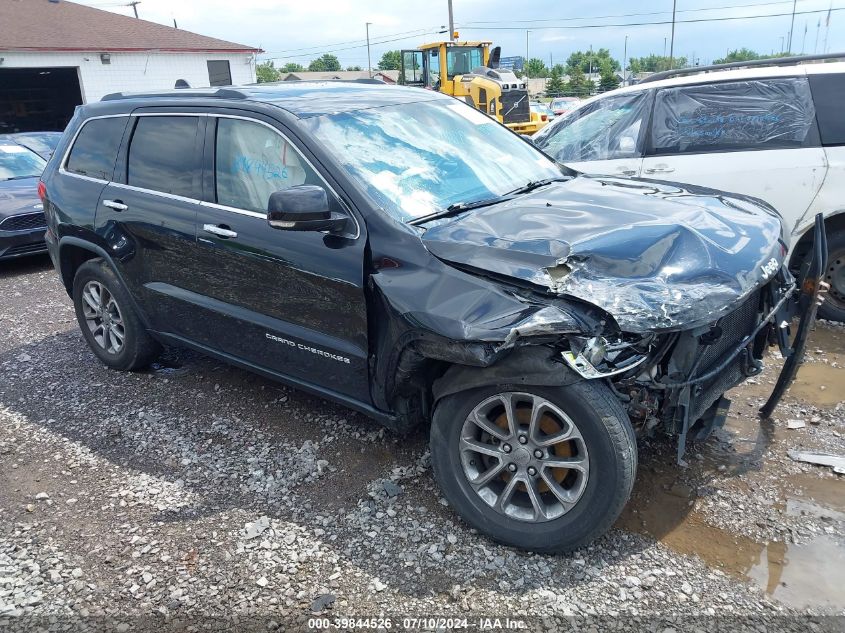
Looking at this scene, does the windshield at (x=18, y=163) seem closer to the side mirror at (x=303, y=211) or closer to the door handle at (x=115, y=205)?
the door handle at (x=115, y=205)

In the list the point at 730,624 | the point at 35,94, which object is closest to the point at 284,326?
the point at 730,624

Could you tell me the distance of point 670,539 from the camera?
9.92ft

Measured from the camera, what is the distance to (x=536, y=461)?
2.88 meters

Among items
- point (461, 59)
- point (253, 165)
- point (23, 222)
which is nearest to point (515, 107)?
point (461, 59)

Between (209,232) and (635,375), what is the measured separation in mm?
2473

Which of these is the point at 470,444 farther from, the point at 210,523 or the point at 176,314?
the point at 176,314

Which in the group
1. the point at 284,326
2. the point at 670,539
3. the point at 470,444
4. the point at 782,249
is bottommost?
the point at 670,539

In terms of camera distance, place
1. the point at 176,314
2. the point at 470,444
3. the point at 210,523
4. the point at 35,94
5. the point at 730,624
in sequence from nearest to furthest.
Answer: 1. the point at 730,624
2. the point at 470,444
3. the point at 210,523
4. the point at 176,314
5. the point at 35,94

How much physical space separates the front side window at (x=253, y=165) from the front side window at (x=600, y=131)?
3.28 meters

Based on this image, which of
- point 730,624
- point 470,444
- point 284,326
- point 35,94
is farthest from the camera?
point 35,94

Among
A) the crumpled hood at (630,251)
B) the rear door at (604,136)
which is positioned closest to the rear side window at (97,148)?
the crumpled hood at (630,251)

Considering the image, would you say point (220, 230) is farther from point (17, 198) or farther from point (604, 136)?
point (17, 198)

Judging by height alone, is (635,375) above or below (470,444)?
above

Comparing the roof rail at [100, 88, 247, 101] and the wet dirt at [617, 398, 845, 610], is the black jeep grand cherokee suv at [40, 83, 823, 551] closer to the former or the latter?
the roof rail at [100, 88, 247, 101]
